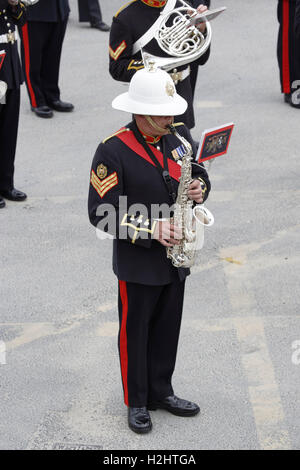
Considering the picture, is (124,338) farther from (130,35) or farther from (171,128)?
(130,35)

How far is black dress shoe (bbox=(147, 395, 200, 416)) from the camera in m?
4.86

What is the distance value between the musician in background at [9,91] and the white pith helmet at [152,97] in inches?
130

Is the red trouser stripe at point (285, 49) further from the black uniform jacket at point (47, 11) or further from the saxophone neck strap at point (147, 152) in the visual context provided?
the saxophone neck strap at point (147, 152)

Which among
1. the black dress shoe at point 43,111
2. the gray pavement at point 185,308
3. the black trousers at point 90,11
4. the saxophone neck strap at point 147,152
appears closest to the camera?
the saxophone neck strap at point 147,152

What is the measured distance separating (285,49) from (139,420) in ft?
20.8

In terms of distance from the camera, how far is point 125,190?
434cm

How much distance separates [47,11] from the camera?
30.2 feet

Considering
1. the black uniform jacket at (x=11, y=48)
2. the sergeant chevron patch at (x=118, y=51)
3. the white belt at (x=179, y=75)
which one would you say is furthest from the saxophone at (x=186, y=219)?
the black uniform jacket at (x=11, y=48)

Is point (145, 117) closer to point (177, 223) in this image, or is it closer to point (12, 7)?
point (177, 223)

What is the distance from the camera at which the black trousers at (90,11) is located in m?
12.5

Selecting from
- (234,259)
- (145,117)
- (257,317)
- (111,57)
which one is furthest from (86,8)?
(145,117)

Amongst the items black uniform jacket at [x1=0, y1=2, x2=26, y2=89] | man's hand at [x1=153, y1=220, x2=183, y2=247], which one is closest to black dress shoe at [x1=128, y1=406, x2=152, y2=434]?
man's hand at [x1=153, y1=220, x2=183, y2=247]

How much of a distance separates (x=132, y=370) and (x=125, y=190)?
1.05 metres

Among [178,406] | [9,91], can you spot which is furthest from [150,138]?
[9,91]
